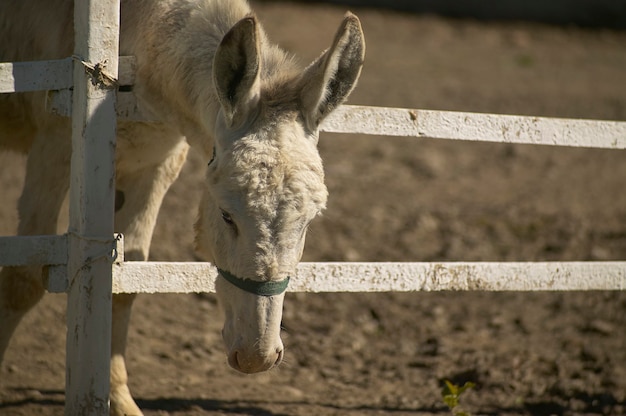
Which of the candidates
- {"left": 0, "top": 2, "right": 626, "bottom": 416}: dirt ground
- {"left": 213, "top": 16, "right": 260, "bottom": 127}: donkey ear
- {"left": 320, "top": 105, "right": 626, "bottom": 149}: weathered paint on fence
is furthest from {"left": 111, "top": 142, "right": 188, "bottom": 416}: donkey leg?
{"left": 213, "top": 16, "right": 260, "bottom": 127}: donkey ear

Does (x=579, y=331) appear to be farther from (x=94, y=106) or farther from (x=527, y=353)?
(x=94, y=106)

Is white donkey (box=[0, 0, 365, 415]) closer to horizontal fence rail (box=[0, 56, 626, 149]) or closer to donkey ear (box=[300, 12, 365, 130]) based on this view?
donkey ear (box=[300, 12, 365, 130])

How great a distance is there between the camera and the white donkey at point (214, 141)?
2.50 meters

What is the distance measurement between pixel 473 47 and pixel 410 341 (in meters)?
9.75

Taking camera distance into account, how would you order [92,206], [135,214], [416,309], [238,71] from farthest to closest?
1. [416,309]
2. [135,214]
3. [92,206]
4. [238,71]

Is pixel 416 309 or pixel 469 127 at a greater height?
pixel 469 127

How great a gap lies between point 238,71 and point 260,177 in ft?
1.23

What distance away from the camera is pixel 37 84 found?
276 centimetres

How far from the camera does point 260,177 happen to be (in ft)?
8.14

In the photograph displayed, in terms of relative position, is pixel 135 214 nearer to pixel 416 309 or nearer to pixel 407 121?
pixel 407 121

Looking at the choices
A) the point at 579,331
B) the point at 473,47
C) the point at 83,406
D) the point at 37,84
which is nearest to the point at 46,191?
the point at 37,84

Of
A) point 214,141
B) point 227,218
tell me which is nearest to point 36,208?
point 214,141

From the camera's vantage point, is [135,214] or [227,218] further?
[135,214]

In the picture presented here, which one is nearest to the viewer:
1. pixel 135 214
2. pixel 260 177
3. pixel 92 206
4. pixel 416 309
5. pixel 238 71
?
pixel 260 177
